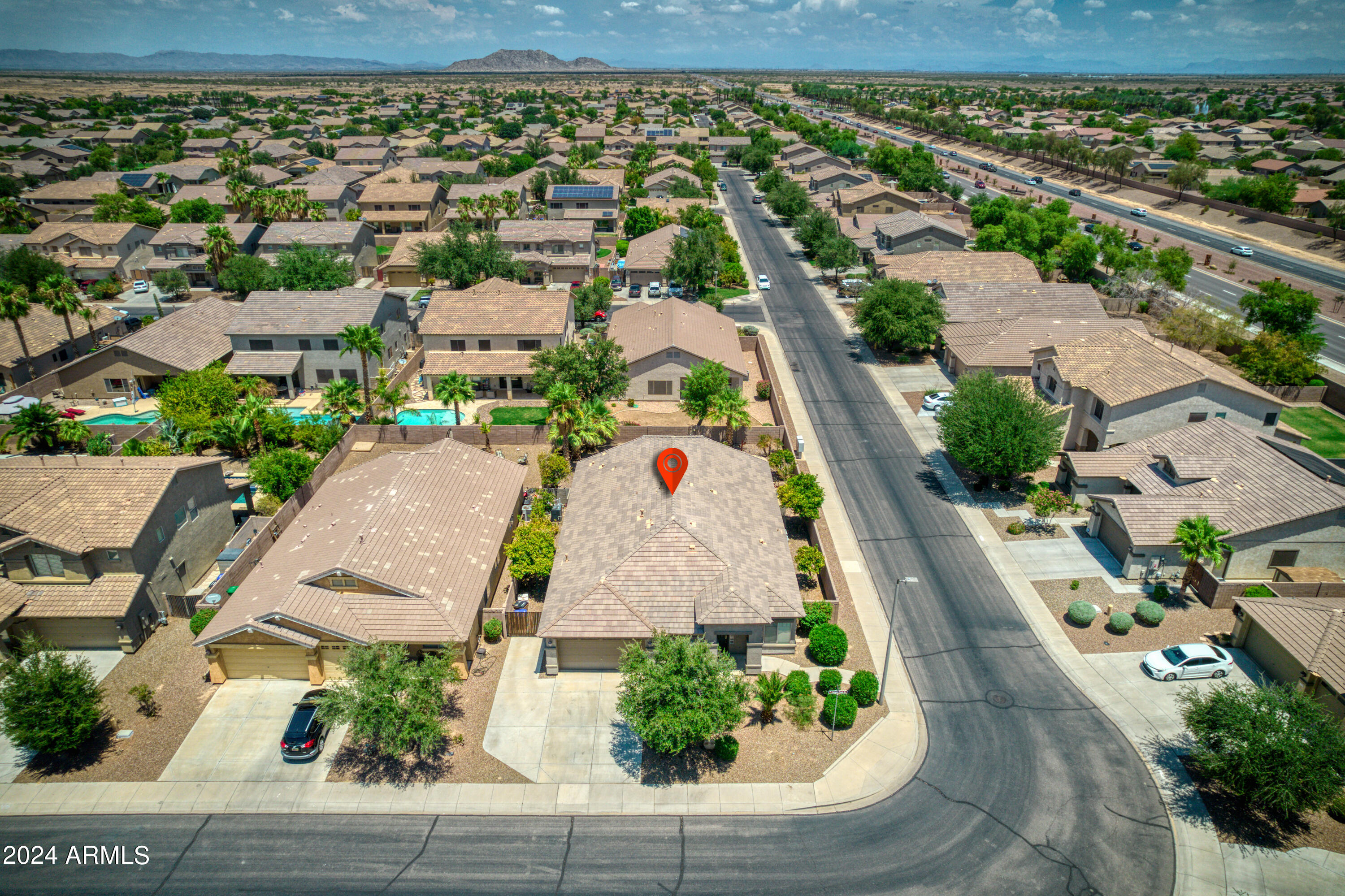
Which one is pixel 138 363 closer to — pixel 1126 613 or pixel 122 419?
pixel 122 419

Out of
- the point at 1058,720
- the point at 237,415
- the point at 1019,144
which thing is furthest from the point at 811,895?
the point at 1019,144

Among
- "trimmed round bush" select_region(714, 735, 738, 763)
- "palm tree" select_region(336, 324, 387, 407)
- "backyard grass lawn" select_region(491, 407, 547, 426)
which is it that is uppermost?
"palm tree" select_region(336, 324, 387, 407)

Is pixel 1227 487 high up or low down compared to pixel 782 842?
up

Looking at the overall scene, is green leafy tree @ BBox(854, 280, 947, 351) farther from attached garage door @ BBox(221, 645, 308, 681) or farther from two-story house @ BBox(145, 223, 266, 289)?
two-story house @ BBox(145, 223, 266, 289)

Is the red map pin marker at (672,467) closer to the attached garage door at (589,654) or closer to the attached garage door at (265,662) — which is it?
the attached garage door at (589,654)

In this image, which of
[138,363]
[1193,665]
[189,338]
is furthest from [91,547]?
[1193,665]

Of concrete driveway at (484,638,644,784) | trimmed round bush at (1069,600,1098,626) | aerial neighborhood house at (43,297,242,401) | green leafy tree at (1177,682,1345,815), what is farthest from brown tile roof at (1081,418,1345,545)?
aerial neighborhood house at (43,297,242,401)

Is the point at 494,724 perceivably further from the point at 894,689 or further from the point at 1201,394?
the point at 1201,394

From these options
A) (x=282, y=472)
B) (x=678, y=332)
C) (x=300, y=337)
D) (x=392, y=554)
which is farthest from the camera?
(x=300, y=337)

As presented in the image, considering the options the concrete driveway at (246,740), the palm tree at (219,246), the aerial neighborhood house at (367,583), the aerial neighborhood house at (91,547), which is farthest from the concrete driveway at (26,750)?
the palm tree at (219,246)
